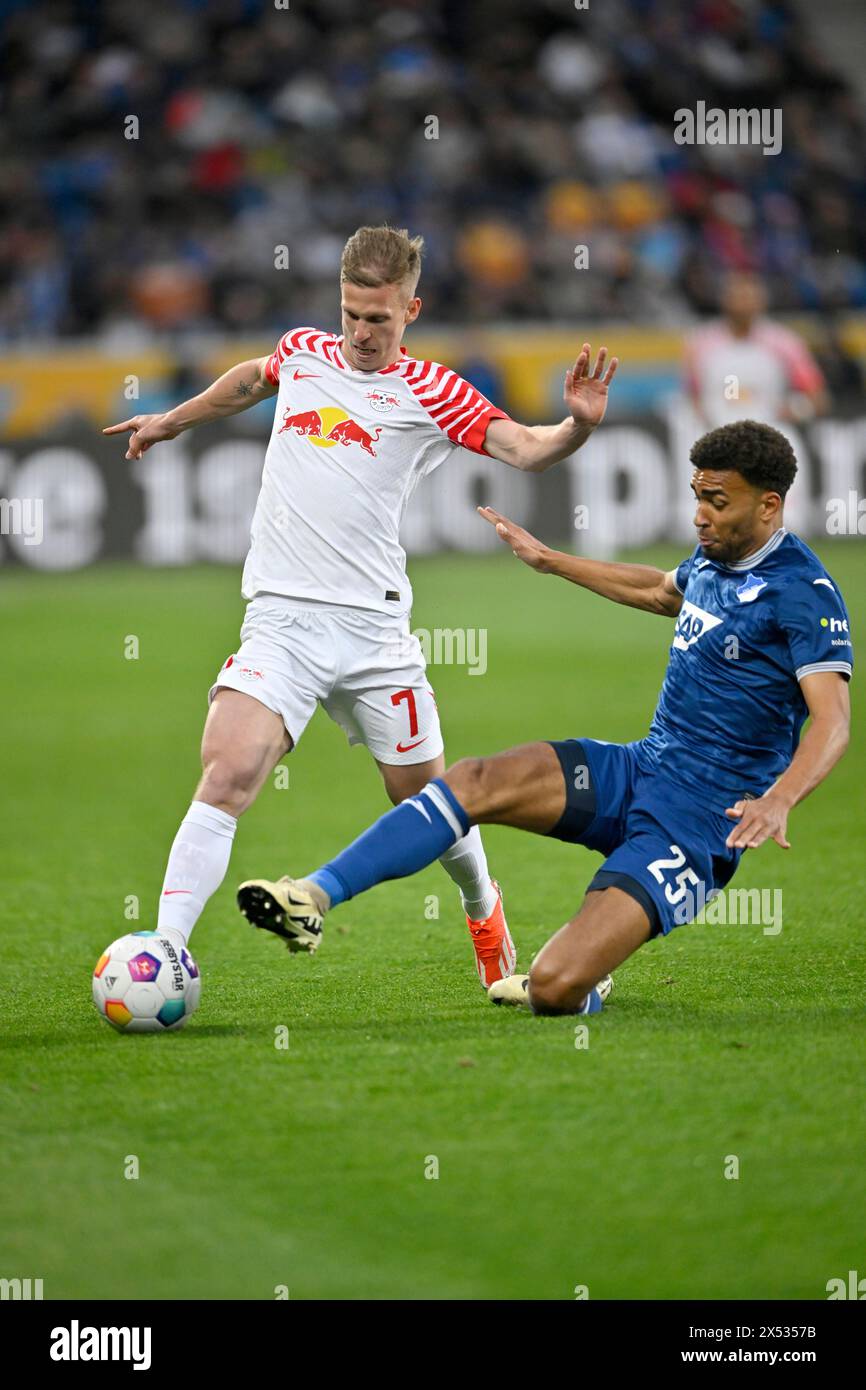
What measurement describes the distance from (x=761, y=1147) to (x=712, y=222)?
20.0m

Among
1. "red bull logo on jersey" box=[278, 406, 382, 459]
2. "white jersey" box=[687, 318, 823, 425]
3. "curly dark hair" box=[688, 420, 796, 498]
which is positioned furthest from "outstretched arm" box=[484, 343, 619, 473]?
"white jersey" box=[687, 318, 823, 425]

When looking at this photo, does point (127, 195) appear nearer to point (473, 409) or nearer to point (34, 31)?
point (34, 31)

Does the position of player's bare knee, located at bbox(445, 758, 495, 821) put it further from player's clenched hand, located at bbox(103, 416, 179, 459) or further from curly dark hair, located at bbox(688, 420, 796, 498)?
player's clenched hand, located at bbox(103, 416, 179, 459)

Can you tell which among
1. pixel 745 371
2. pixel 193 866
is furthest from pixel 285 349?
pixel 745 371

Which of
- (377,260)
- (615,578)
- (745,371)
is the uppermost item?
(745,371)

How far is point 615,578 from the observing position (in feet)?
18.8

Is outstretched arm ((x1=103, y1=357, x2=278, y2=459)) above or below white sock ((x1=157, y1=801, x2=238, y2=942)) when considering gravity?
above

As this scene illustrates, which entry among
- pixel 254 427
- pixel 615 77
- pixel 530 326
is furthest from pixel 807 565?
pixel 615 77

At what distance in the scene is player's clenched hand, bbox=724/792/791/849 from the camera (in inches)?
Answer: 189

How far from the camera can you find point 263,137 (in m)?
23.1

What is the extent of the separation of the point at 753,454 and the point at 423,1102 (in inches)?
80.1
